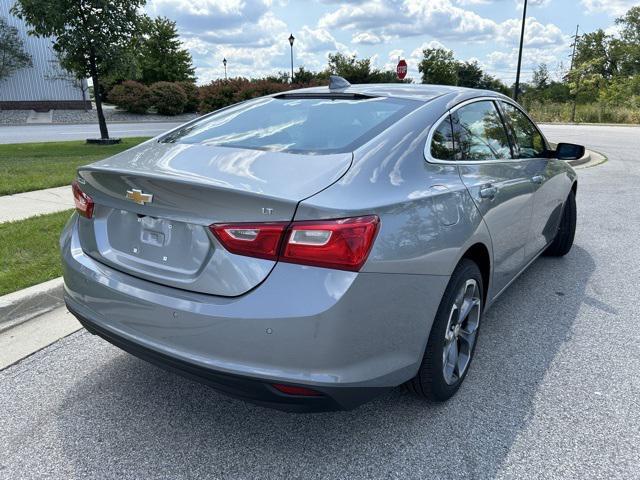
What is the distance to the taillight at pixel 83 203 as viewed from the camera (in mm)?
2619

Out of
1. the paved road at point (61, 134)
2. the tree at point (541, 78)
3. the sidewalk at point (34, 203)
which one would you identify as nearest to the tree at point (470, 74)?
the tree at point (541, 78)

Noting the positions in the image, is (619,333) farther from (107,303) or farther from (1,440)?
(1,440)

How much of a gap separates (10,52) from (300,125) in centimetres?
3995

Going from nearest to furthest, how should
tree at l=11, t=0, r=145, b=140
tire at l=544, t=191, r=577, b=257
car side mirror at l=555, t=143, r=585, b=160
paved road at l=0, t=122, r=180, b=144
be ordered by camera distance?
1. car side mirror at l=555, t=143, r=585, b=160
2. tire at l=544, t=191, r=577, b=257
3. tree at l=11, t=0, r=145, b=140
4. paved road at l=0, t=122, r=180, b=144

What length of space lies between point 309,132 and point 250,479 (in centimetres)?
168

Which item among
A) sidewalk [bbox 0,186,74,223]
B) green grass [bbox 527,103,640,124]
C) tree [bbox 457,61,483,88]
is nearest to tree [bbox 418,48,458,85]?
tree [bbox 457,61,483,88]

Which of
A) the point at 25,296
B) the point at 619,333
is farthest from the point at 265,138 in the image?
the point at 619,333

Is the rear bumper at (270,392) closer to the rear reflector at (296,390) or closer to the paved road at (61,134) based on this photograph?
the rear reflector at (296,390)

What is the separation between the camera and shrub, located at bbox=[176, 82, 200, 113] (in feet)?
125

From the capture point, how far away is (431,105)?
2898mm

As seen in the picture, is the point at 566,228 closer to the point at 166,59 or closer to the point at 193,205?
the point at 193,205

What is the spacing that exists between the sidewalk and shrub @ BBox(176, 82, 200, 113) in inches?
1261

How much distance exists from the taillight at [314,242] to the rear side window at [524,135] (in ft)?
7.29

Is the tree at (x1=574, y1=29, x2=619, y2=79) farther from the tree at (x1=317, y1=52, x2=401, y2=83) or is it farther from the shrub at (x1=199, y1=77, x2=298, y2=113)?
the shrub at (x1=199, y1=77, x2=298, y2=113)
